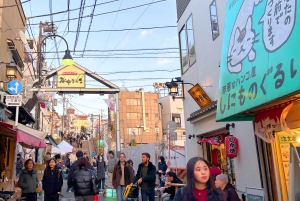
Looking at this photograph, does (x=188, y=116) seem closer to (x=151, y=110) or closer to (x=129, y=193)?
(x=129, y=193)

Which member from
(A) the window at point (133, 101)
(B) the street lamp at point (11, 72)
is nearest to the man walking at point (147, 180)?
(B) the street lamp at point (11, 72)

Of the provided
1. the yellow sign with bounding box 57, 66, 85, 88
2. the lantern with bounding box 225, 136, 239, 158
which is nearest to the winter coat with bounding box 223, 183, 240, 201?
the lantern with bounding box 225, 136, 239, 158

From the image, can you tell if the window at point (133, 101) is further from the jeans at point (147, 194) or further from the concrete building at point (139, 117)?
the jeans at point (147, 194)

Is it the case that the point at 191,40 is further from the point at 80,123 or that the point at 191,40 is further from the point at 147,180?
the point at 80,123

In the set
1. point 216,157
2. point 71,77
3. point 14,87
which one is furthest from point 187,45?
point 14,87

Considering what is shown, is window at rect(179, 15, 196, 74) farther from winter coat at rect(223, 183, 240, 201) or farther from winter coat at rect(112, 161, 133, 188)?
winter coat at rect(223, 183, 240, 201)

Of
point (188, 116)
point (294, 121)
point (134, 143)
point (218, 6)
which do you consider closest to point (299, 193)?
point (294, 121)

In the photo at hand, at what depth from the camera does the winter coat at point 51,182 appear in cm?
845

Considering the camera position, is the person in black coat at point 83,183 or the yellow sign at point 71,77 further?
the yellow sign at point 71,77

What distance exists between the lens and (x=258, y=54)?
15.4ft

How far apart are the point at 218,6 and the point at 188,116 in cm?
514

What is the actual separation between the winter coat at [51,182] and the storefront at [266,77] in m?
5.38

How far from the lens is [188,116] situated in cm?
1291

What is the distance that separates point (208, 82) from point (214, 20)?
6.92 feet
